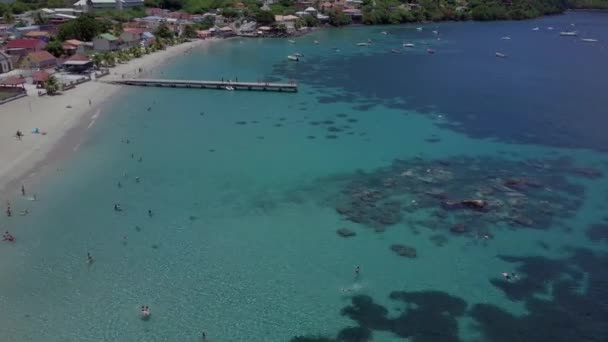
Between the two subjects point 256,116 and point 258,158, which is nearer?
point 258,158

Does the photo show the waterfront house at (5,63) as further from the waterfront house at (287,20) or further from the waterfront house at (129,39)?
the waterfront house at (287,20)

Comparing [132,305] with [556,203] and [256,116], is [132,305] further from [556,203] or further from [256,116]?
[256,116]

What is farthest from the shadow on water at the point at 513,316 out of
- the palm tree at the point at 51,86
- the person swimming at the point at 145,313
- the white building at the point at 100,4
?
the white building at the point at 100,4

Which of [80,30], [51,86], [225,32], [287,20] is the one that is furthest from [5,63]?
[287,20]

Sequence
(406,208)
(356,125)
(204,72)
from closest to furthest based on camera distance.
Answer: (406,208), (356,125), (204,72)

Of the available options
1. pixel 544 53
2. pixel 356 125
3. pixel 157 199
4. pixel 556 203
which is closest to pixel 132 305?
pixel 157 199

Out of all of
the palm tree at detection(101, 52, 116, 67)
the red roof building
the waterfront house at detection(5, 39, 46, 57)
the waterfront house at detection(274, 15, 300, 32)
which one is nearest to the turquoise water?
the palm tree at detection(101, 52, 116, 67)
